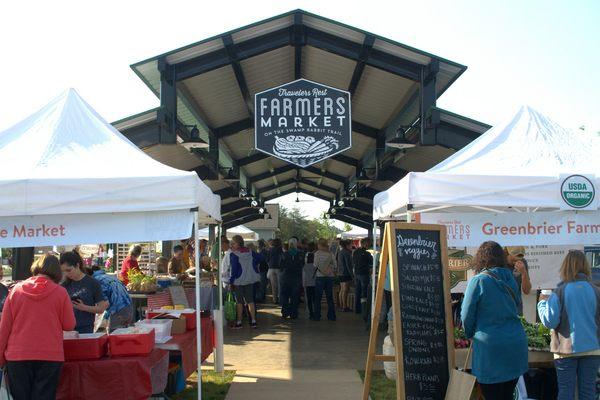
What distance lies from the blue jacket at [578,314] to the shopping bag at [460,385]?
858 mm

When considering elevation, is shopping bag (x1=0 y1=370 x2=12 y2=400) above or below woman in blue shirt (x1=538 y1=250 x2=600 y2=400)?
below

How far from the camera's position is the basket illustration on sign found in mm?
8414

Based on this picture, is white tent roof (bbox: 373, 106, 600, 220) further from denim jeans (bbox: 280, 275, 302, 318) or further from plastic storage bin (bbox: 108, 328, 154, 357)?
denim jeans (bbox: 280, 275, 302, 318)

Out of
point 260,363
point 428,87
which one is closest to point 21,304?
point 260,363

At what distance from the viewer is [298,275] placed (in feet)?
42.0

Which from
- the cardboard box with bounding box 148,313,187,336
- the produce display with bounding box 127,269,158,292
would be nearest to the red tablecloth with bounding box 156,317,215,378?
the cardboard box with bounding box 148,313,187,336

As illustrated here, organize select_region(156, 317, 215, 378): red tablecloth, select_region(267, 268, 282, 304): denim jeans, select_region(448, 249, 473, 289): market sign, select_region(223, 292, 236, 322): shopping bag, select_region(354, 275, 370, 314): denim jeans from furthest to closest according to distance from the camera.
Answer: select_region(267, 268, 282, 304): denim jeans < select_region(354, 275, 370, 314): denim jeans < select_region(223, 292, 236, 322): shopping bag < select_region(448, 249, 473, 289): market sign < select_region(156, 317, 215, 378): red tablecloth

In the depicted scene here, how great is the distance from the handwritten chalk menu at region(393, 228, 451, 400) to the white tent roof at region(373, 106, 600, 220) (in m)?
0.46

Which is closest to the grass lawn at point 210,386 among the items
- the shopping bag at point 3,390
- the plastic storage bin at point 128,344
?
the plastic storage bin at point 128,344

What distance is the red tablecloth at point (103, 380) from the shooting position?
4789mm

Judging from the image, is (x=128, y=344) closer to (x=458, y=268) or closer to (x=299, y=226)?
(x=458, y=268)

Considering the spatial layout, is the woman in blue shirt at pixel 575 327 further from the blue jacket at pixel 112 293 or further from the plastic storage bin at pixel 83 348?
the blue jacket at pixel 112 293

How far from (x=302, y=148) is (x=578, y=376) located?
15.1 ft

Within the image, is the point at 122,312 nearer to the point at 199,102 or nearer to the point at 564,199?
the point at 564,199
